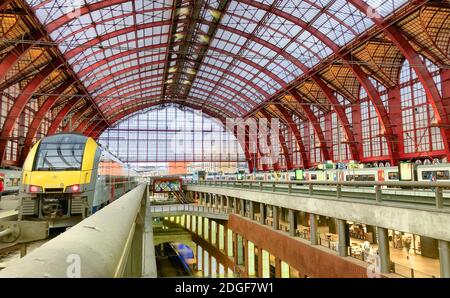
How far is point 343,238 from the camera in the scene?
13.0 meters

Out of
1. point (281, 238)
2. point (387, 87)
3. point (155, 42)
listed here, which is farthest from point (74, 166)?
point (387, 87)

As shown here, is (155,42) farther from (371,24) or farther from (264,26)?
(371,24)

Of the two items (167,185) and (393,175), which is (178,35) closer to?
(167,185)

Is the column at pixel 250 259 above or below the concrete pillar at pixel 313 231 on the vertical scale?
below

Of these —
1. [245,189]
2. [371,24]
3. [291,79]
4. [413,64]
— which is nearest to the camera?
[245,189]

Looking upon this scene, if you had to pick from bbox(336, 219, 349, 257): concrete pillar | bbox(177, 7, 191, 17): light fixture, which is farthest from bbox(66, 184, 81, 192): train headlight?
bbox(177, 7, 191, 17): light fixture

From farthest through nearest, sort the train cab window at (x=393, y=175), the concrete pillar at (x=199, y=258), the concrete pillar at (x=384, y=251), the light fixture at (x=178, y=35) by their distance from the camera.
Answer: the light fixture at (x=178, y=35)
the concrete pillar at (x=199, y=258)
the train cab window at (x=393, y=175)
the concrete pillar at (x=384, y=251)

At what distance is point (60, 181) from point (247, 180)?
564 inches

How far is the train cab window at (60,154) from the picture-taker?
1191cm

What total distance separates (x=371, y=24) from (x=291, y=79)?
17.2m

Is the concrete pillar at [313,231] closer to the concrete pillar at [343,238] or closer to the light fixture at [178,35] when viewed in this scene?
the concrete pillar at [343,238]

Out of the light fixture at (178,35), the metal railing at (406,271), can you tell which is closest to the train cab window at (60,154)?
the metal railing at (406,271)

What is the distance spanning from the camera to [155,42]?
4400cm

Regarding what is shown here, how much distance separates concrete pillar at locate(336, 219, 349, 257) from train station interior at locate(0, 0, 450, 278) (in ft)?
0.18
